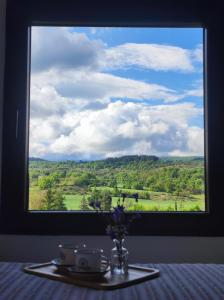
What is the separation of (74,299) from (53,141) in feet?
4.73

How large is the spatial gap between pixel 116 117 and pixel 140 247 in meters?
0.76

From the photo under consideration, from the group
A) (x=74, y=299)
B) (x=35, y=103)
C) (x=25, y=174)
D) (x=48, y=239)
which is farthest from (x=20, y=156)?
(x=74, y=299)

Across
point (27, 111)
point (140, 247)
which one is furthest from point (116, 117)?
point (140, 247)

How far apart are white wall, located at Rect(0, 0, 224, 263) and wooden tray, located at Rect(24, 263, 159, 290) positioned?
0.73 meters

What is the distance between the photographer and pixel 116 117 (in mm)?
2559

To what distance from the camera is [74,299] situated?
1.21 meters

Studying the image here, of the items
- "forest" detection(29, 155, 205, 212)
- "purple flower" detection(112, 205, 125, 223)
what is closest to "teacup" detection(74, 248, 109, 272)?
"purple flower" detection(112, 205, 125, 223)

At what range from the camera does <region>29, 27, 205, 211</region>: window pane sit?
2521 mm

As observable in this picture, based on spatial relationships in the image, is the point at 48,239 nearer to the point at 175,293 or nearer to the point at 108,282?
the point at 108,282

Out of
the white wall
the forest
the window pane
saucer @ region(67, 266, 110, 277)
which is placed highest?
the window pane

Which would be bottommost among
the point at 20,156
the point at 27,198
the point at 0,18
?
the point at 27,198

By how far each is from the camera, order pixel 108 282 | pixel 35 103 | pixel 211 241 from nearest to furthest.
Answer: pixel 108 282
pixel 211 241
pixel 35 103

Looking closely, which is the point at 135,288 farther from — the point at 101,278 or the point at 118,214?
the point at 118,214

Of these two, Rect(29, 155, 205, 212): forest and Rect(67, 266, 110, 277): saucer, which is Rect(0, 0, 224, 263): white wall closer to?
Rect(29, 155, 205, 212): forest
